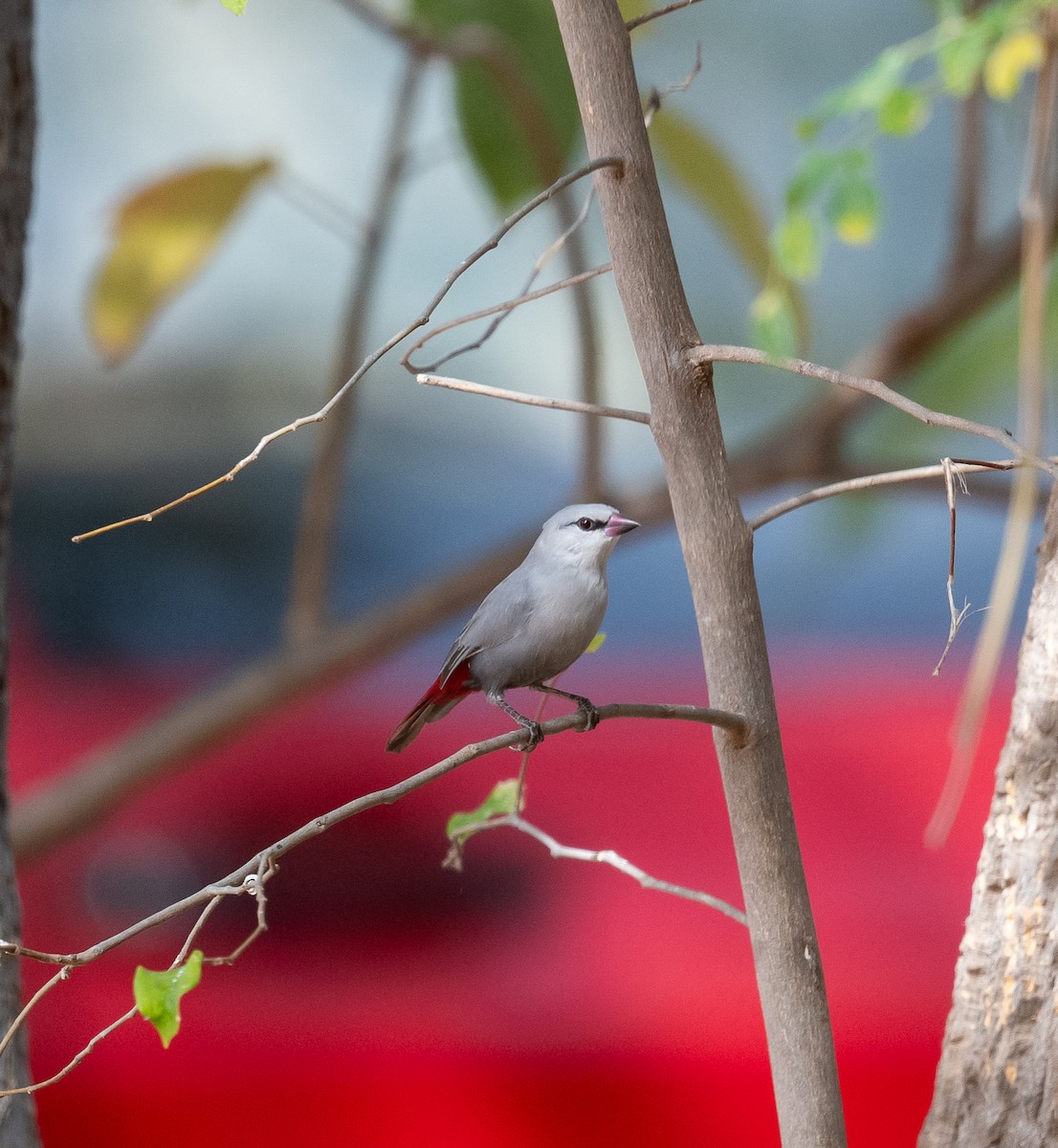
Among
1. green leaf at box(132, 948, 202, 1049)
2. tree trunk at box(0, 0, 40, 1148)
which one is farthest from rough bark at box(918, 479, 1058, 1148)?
tree trunk at box(0, 0, 40, 1148)

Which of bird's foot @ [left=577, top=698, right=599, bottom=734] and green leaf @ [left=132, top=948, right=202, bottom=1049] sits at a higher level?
bird's foot @ [left=577, top=698, right=599, bottom=734]

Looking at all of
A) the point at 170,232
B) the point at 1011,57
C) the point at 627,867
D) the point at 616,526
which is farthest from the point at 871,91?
the point at 170,232

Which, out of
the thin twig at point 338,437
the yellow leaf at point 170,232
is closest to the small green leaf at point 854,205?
the thin twig at point 338,437

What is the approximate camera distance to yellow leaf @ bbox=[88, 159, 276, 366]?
122cm

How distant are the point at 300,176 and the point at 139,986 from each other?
125 cm

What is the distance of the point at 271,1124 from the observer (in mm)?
1179

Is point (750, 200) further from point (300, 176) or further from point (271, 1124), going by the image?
point (271, 1124)

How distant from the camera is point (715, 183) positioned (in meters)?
1.29

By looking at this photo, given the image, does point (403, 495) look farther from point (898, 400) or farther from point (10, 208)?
point (898, 400)

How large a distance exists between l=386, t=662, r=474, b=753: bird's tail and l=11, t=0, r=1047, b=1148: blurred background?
0.80 m

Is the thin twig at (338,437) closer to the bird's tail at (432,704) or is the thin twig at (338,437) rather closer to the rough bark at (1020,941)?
the bird's tail at (432,704)

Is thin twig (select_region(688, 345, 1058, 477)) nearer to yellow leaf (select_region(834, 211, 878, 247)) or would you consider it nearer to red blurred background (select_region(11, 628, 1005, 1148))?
yellow leaf (select_region(834, 211, 878, 247))

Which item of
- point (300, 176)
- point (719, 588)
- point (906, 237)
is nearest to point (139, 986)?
point (719, 588)

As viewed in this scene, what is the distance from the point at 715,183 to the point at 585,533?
897 millimetres
